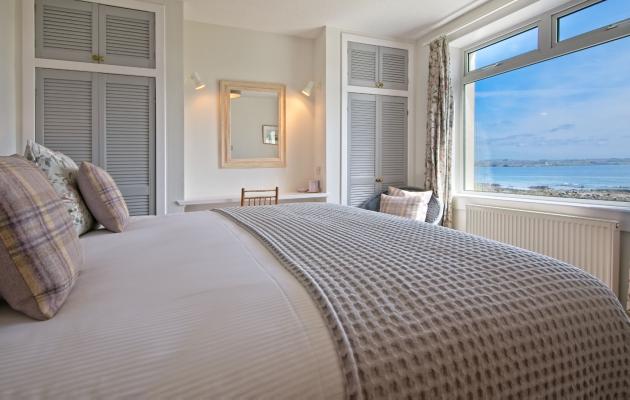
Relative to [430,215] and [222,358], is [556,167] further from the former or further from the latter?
[222,358]

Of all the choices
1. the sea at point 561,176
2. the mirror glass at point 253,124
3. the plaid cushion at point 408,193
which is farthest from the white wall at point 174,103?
the sea at point 561,176

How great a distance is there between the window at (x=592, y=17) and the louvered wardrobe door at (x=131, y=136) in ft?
12.0

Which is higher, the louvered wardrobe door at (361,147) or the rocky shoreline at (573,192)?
the louvered wardrobe door at (361,147)

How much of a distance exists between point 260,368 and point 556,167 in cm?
342

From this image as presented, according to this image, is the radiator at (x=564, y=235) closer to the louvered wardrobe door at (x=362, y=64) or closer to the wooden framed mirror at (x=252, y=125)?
the louvered wardrobe door at (x=362, y=64)

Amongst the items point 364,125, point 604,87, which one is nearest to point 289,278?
point 604,87

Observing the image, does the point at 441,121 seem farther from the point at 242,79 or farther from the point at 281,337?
the point at 281,337

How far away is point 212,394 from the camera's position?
51cm

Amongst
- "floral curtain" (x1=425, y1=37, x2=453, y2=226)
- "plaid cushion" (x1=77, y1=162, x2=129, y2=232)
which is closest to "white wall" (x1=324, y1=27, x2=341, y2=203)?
"floral curtain" (x1=425, y1=37, x2=453, y2=226)

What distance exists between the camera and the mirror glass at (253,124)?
390 cm

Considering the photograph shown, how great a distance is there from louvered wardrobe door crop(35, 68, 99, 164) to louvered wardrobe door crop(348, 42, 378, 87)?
262 cm

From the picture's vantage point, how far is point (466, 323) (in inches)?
26.7

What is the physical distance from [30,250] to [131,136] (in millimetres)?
2811

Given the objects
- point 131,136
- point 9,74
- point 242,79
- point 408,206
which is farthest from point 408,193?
point 9,74
